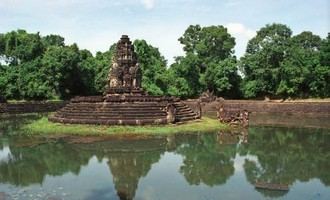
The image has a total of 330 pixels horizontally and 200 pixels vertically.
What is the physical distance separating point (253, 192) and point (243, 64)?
4522 cm

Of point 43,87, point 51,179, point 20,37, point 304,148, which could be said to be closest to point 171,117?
point 304,148

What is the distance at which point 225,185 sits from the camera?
11930mm

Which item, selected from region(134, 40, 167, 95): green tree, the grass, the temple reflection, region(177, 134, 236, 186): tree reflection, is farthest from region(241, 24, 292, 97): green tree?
region(177, 134, 236, 186): tree reflection

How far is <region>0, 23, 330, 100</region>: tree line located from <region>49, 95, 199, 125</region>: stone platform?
2039cm

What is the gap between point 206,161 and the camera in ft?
51.0

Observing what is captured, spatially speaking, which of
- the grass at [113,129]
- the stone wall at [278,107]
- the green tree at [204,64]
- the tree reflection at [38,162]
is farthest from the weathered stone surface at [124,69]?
the green tree at [204,64]

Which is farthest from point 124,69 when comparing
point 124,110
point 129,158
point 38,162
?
point 38,162

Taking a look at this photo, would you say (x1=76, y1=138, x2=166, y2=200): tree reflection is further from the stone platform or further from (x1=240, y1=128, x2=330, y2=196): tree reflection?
the stone platform

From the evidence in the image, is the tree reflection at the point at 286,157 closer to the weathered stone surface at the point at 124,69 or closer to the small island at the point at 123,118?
the small island at the point at 123,118

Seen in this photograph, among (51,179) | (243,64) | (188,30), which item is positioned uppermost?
(188,30)

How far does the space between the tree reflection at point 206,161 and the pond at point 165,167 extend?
29 mm

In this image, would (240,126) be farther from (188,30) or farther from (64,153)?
(188,30)

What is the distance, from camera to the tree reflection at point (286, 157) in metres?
13.0

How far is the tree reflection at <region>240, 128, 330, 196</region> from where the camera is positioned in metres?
13.0
